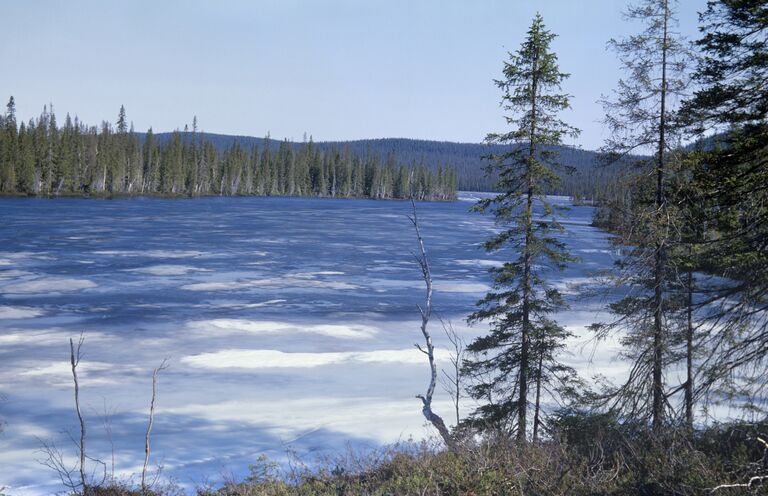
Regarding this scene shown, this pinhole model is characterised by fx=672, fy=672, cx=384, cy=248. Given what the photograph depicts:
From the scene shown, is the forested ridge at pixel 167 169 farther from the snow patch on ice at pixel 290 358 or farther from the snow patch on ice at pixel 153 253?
the snow patch on ice at pixel 290 358

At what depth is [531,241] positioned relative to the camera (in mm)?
14320

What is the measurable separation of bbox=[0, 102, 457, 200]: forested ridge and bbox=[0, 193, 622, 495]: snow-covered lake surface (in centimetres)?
3174

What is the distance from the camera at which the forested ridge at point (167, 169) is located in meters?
90.7

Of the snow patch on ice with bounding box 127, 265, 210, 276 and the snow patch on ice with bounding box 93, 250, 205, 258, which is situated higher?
the snow patch on ice with bounding box 93, 250, 205, 258

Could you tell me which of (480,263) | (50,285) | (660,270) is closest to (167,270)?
(50,285)

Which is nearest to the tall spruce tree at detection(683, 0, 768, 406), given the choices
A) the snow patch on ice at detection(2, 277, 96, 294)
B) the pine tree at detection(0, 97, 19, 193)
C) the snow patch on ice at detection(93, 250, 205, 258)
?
the snow patch on ice at detection(2, 277, 96, 294)

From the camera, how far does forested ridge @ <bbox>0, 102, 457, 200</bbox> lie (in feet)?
298

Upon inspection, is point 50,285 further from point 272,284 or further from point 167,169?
point 167,169

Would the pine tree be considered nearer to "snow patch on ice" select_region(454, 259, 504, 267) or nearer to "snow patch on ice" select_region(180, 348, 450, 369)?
"snow patch on ice" select_region(454, 259, 504, 267)

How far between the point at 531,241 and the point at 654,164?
9.95ft

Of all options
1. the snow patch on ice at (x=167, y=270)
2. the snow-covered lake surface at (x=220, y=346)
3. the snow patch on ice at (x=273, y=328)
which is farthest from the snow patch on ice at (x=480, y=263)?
the snow patch on ice at (x=273, y=328)

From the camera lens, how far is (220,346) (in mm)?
18500

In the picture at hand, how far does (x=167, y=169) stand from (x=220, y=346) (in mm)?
101993

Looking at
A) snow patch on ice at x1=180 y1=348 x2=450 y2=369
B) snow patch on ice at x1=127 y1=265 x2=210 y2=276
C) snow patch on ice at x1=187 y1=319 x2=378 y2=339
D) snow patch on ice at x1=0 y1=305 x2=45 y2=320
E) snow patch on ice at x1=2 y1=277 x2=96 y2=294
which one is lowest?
snow patch on ice at x1=180 y1=348 x2=450 y2=369
